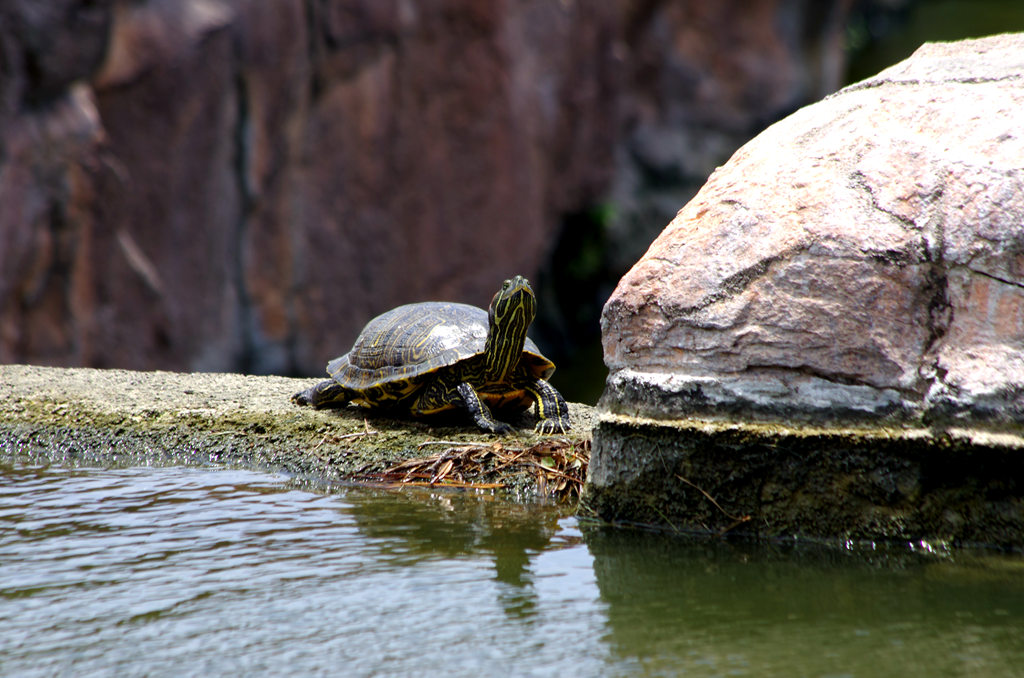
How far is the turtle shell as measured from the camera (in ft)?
16.2

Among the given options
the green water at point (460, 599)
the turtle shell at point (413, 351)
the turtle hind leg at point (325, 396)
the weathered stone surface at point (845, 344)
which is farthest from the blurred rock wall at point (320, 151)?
the weathered stone surface at point (845, 344)

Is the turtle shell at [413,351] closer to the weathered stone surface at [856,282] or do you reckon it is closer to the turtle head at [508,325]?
the turtle head at [508,325]

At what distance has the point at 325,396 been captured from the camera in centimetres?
541

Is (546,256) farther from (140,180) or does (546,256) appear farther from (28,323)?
(28,323)

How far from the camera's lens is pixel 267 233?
11.2 metres

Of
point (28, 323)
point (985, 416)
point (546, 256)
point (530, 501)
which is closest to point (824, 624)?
point (985, 416)

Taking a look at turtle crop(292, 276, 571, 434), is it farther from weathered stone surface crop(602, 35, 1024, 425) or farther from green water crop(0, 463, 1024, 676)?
weathered stone surface crop(602, 35, 1024, 425)

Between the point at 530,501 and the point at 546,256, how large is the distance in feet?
35.9

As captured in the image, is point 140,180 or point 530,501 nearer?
point 530,501

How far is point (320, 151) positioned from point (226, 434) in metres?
7.24

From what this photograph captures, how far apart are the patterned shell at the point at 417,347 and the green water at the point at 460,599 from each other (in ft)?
4.07

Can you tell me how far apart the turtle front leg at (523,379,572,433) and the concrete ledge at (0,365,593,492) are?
0.08 metres

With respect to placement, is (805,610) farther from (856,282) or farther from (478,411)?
(478,411)

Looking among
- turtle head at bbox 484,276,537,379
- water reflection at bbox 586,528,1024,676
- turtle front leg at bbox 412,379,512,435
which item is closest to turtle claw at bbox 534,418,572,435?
turtle front leg at bbox 412,379,512,435
